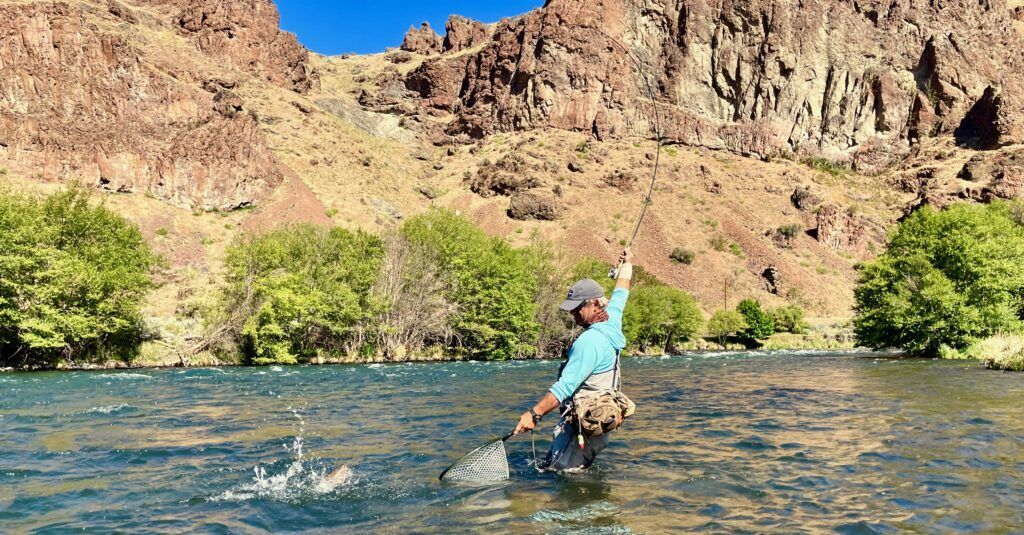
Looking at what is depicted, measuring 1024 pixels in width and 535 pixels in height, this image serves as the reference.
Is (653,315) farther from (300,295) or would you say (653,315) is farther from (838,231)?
(838,231)

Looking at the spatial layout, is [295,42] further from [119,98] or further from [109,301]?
[109,301]

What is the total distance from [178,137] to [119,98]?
24.4 feet

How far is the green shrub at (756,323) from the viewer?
74000 mm

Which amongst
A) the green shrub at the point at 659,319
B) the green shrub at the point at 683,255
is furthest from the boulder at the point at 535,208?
the green shrub at the point at 659,319

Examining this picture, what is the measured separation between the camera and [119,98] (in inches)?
2842

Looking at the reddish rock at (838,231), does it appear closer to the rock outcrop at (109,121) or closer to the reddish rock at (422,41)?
the rock outcrop at (109,121)

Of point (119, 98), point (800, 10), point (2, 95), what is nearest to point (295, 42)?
point (119, 98)

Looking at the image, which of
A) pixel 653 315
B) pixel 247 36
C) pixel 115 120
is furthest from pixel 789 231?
pixel 247 36

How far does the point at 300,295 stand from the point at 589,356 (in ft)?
106

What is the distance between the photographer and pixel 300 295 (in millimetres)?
36781

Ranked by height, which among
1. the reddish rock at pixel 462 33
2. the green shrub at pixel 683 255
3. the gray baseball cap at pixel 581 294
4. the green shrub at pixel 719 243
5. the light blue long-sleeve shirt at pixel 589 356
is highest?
the reddish rock at pixel 462 33

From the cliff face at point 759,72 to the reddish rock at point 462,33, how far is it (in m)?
30.5

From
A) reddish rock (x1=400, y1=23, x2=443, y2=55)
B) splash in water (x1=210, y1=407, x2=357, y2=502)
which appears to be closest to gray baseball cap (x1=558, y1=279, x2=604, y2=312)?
splash in water (x1=210, y1=407, x2=357, y2=502)

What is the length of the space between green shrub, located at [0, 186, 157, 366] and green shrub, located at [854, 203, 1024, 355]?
39.7 meters
